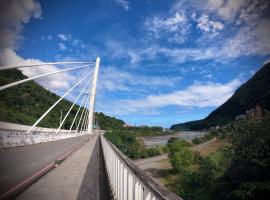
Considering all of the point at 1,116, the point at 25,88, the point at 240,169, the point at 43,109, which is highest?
the point at 25,88

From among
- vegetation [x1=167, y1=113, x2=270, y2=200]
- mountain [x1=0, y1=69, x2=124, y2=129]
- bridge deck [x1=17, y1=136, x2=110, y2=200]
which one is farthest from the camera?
mountain [x1=0, y1=69, x2=124, y2=129]

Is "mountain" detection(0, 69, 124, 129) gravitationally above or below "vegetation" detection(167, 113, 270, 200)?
above

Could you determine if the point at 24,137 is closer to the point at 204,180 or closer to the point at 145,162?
the point at 204,180

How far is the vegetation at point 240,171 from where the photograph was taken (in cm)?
2425

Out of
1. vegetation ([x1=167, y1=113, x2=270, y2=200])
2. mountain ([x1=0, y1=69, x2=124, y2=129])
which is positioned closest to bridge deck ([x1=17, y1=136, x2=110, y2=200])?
vegetation ([x1=167, y1=113, x2=270, y2=200])

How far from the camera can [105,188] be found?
27.5 ft

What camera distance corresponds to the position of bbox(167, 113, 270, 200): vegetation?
2425 centimetres

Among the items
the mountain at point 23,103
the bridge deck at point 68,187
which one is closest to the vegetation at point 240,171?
the bridge deck at point 68,187

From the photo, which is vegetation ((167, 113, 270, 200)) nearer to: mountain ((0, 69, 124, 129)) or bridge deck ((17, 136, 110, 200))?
bridge deck ((17, 136, 110, 200))

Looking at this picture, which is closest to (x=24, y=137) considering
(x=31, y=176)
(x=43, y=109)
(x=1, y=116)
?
(x=31, y=176)

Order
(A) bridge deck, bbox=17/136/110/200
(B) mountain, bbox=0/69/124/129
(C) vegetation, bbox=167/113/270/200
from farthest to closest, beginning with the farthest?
1. (B) mountain, bbox=0/69/124/129
2. (C) vegetation, bbox=167/113/270/200
3. (A) bridge deck, bbox=17/136/110/200

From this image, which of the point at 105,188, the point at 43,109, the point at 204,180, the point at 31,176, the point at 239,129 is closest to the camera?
the point at 105,188

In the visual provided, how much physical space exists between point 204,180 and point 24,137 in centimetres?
2346

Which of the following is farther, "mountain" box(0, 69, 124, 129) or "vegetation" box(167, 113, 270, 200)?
"mountain" box(0, 69, 124, 129)
